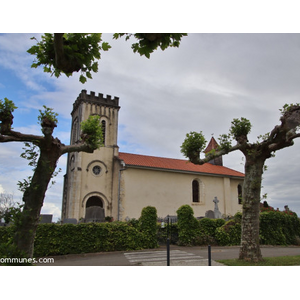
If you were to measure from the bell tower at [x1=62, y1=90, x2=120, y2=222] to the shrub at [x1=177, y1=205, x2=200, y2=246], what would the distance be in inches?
409

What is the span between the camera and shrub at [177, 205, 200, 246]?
15.7m

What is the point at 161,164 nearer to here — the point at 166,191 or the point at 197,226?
the point at 166,191

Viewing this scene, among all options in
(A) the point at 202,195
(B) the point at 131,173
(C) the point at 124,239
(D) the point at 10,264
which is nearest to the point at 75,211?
(B) the point at 131,173

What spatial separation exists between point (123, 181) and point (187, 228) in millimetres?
10698

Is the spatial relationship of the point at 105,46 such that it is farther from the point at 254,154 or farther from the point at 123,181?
the point at 123,181

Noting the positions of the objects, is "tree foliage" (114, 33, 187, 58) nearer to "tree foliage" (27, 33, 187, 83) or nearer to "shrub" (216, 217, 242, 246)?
"tree foliage" (27, 33, 187, 83)

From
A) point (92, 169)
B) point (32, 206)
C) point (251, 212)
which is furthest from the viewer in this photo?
point (92, 169)

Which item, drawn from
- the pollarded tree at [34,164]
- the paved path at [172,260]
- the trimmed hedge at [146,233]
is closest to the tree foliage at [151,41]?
the pollarded tree at [34,164]

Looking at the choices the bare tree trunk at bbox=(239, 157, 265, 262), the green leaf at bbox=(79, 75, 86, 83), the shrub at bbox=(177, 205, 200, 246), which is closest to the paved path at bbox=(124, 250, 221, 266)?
the bare tree trunk at bbox=(239, 157, 265, 262)

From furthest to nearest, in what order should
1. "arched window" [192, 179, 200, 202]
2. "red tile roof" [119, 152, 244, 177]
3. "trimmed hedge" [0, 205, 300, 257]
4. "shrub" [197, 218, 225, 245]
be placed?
"arched window" [192, 179, 200, 202] < "red tile roof" [119, 152, 244, 177] < "shrub" [197, 218, 225, 245] < "trimmed hedge" [0, 205, 300, 257]

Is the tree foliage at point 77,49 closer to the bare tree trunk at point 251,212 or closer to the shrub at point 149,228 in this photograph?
the bare tree trunk at point 251,212

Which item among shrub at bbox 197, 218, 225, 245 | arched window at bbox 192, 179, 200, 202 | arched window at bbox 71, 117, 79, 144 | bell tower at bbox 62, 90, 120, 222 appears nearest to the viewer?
shrub at bbox 197, 218, 225, 245

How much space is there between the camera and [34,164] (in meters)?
6.06

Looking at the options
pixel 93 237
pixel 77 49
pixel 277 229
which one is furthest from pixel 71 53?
pixel 277 229
